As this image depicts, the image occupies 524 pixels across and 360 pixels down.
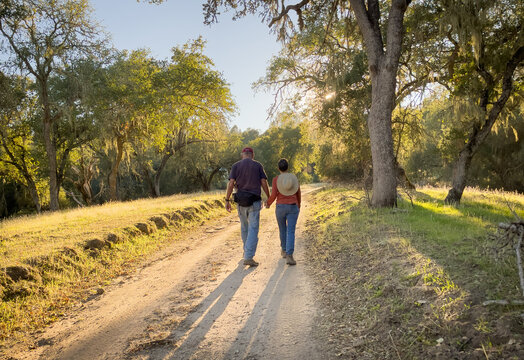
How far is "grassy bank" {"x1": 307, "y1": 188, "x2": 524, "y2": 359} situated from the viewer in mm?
2660

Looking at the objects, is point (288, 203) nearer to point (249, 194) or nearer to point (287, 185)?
point (287, 185)

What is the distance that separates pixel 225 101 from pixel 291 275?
54.0 ft

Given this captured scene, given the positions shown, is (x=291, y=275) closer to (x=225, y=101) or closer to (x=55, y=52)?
(x=225, y=101)

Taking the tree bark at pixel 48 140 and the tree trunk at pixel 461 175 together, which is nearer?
the tree trunk at pixel 461 175

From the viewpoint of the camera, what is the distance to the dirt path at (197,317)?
10.8ft

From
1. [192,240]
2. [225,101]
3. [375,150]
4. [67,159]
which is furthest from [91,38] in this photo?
[375,150]

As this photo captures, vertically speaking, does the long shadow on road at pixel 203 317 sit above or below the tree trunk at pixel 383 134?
below

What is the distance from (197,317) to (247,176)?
A: 9.97 feet

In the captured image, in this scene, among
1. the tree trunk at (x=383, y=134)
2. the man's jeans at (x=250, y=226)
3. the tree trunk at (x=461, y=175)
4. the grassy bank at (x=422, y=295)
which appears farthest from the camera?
the tree trunk at (x=461, y=175)

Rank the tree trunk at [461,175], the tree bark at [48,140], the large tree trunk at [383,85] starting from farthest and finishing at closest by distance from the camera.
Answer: the tree bark at [48,140]
the tree trunk at [461,175]
the large tree trunk at [383,85]

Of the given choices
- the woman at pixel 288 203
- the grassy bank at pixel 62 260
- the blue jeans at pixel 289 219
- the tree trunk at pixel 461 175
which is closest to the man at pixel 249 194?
the woman at pixel 288 203

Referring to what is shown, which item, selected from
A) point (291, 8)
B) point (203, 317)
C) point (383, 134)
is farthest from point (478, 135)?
point (203, 317)

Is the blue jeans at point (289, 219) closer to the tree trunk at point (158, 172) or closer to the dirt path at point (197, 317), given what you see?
the dirt path at point (197, 317)

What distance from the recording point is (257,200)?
640cm
